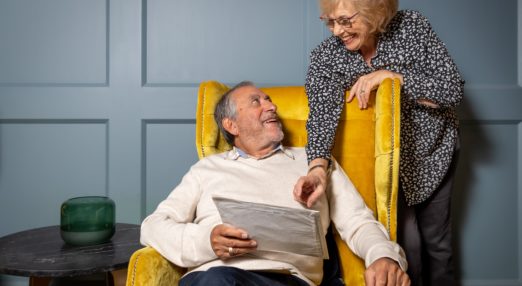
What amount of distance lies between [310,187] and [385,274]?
0.32 m

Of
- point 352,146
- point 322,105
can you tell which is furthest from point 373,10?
point 352,146

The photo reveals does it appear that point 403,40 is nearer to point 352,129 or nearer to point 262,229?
point 352,129

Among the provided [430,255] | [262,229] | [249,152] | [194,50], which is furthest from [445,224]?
[194,50]

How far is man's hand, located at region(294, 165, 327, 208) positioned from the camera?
1.35 metres

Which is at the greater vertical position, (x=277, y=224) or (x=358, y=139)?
(x=358, y=139)

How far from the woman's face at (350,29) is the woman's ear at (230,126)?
449 mm

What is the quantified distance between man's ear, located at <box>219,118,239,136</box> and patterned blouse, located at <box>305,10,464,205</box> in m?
0.24

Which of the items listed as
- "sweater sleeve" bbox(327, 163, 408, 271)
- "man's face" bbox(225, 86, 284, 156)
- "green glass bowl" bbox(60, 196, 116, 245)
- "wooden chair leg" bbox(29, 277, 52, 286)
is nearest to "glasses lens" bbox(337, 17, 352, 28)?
"man's face" bbox(225, 86, 284, 156)

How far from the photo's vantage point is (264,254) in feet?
4.50

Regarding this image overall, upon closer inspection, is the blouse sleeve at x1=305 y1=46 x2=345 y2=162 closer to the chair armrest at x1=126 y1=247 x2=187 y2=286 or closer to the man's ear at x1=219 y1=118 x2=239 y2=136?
the man's ear at x1=219 y1=118 x2=239 y2=136

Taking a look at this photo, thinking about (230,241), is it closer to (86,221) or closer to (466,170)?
(86,221)

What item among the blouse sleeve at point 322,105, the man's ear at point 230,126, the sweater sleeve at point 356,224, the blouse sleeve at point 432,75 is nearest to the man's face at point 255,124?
the man's ear at point 230,126

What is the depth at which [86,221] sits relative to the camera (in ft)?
5.59

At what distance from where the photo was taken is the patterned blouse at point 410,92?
159cm
